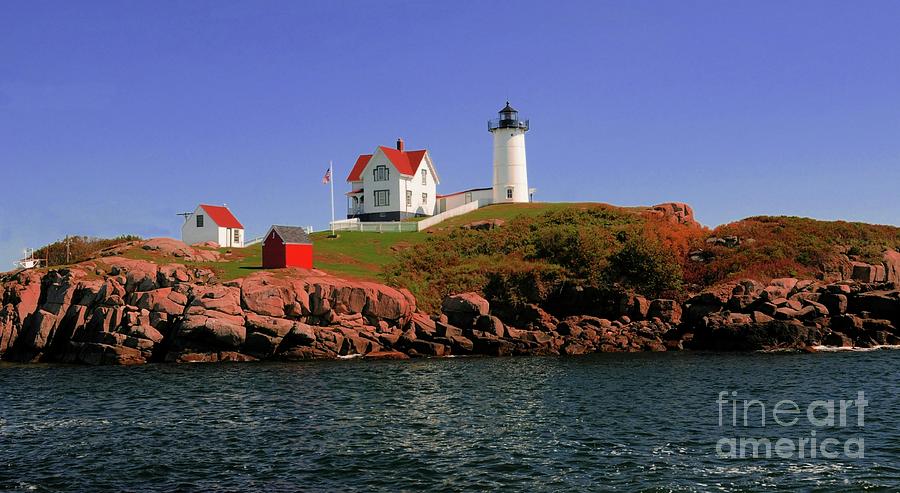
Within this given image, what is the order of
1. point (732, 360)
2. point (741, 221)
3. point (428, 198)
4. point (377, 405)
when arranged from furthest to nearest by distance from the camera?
point (428, 198), point (741, 221), point (732, 360), point (377, 405)

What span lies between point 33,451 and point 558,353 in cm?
3202

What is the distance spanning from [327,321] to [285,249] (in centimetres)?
927

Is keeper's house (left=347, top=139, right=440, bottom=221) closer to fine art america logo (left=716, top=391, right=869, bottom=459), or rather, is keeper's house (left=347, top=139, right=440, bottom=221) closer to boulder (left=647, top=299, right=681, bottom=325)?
boulder (left=647, top=299, right=681, bottom=325)

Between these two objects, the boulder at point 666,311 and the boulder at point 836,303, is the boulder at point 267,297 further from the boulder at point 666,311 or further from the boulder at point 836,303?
the boulder at point 836,303

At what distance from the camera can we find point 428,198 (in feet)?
301

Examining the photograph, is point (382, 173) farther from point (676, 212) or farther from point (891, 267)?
point (891, 267)

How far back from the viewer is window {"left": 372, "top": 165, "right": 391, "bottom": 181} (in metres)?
87.6

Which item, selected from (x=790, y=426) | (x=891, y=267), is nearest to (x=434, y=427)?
(x=790, y=426)

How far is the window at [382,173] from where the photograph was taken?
8756cm

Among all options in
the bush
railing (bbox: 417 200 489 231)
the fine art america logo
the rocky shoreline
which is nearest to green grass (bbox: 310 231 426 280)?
railing (bbox: 417 200 489 231)

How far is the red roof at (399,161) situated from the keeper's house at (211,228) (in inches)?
797

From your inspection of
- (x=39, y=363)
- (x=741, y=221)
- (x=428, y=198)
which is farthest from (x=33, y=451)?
(x=428, y=198)

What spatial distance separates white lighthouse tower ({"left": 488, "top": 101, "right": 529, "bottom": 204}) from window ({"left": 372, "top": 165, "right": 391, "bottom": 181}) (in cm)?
1269

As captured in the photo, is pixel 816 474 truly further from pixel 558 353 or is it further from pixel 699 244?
pixel 699 244
